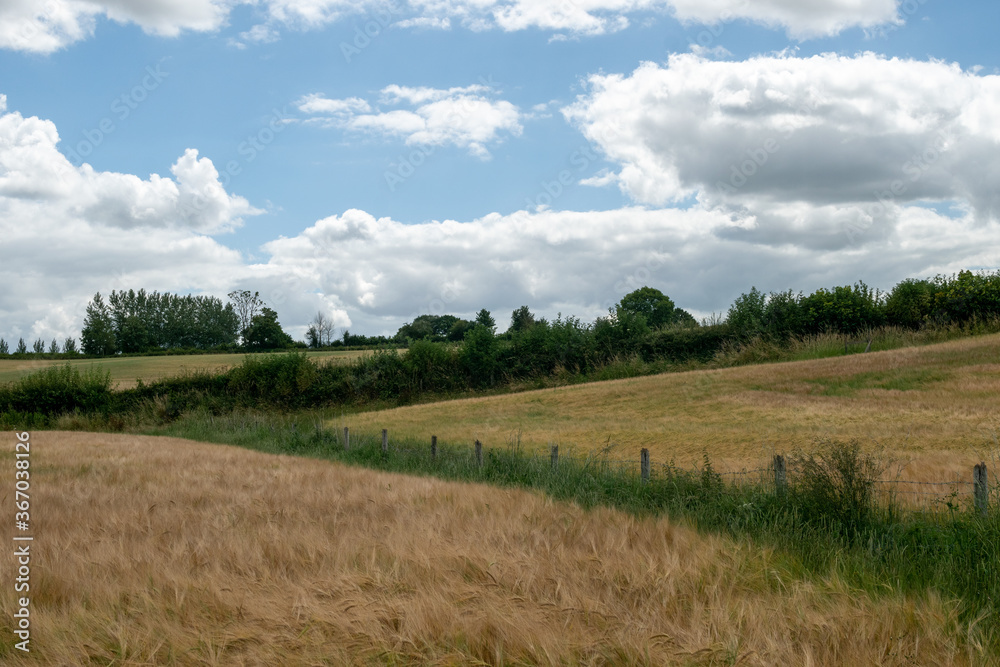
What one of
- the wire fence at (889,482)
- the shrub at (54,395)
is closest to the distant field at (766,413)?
the wire fence at (889,482)

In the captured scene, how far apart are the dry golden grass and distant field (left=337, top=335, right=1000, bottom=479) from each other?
7.76 meters

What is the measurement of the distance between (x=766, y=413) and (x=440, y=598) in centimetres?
2227

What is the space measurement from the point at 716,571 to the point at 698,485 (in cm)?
499

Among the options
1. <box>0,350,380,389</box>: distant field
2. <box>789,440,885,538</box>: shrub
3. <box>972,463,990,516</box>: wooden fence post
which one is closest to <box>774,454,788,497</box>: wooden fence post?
<box>789,440,885,538</box>: shrub

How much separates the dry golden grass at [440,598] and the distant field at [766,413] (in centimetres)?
776

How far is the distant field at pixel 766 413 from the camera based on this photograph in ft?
53.0

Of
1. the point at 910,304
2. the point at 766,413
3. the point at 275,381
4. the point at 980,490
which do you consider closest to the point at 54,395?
the point at 275,381

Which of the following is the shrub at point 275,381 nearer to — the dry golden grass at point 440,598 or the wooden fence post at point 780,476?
the wooden fence post at point 780,476

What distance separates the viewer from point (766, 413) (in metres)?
23.5

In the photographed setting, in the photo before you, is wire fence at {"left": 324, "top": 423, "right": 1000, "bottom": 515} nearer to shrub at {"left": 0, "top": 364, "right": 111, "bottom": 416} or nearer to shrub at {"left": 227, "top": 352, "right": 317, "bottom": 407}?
shrub at {"left": 227, "top": 352, "right": 317, "bottom": 407}

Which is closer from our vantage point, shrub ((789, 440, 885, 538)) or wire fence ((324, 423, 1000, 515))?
shrub ((789, 440, 885, 538))

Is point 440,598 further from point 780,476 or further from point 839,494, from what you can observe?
point 780,476

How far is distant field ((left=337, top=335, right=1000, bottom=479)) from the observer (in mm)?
16141

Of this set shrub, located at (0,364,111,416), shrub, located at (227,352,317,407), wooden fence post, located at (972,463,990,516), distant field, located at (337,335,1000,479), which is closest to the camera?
wooden fence post, located at (972,463,990,516)
